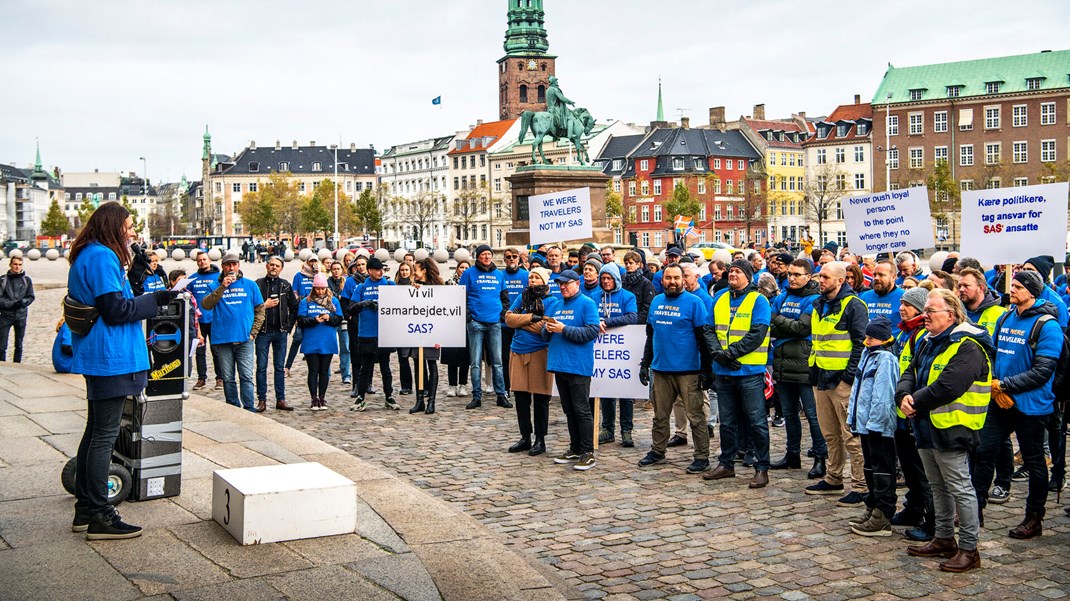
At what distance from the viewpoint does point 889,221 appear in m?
13.9

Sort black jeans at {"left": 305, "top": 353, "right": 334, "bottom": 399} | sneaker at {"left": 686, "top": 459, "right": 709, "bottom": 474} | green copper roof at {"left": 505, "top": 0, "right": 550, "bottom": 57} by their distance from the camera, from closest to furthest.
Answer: sneaker at {"left": 686, "top": 459, "right": 709, "bottom": 474} → black jeans at {"left": 305, "top": 353, "right": 334, "bottom": 399} → green copper roof at {"left": 505, "top": 0, "right": 550, "bottom": 57}

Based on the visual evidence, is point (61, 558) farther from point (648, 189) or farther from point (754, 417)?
point (648, 189)

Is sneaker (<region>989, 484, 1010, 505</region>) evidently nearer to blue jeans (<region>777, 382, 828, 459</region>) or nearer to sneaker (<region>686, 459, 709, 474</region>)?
blue jeans (<region>777, 382, 828, 459</region>)

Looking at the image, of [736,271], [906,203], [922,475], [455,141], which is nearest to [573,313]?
[736,271]

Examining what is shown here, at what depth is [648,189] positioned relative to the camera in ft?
369

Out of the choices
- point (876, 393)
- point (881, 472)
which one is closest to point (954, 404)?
point (876, 393)

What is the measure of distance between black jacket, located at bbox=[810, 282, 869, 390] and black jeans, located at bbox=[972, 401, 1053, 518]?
1203mm

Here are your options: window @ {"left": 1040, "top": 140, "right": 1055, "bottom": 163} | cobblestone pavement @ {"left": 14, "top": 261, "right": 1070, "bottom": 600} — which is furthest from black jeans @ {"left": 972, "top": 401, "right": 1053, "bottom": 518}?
window @ {"left": 1040, "top": 140, "right": 1055, "bottom": 163}

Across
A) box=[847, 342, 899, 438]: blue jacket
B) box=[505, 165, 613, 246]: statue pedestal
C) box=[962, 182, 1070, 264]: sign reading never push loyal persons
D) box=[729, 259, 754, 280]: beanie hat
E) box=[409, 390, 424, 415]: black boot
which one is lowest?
box=[409, 390, 424, 415]: black boot

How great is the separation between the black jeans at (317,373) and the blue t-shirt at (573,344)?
4.63 m

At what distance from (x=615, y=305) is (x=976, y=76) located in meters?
97.1

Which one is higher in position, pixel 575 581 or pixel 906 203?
pixel 906 203

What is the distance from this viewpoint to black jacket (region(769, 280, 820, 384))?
1011 cm

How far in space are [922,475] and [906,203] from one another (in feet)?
20.1
